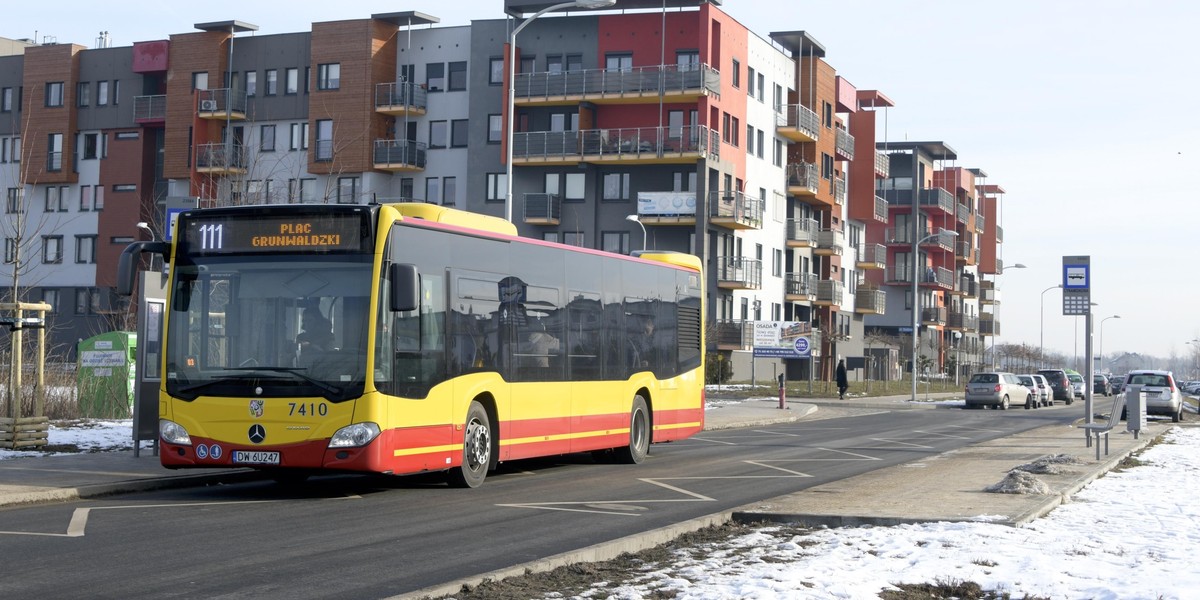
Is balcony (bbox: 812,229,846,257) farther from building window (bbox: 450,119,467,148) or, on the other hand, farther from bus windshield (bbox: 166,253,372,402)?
bus windshield (bbox: 166,253,372,402)

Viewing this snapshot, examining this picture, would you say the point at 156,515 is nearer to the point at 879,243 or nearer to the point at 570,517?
the point at 570,517

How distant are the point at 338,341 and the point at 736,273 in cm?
5557

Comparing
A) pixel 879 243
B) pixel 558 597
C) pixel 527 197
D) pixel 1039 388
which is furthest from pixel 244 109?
pixel 558 597

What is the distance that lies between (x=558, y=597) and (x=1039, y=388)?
5638 centimetres

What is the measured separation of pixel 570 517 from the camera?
13.3 metres

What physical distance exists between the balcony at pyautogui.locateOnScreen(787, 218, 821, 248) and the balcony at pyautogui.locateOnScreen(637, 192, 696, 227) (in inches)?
504

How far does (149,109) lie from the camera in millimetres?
75000

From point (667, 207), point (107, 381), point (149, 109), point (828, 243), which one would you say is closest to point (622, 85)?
point (667, 207)

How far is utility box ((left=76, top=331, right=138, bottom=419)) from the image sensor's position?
86.0 ft

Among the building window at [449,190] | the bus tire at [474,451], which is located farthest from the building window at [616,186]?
the bus tire at [474,451]

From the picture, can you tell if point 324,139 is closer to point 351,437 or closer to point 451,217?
point 451,217

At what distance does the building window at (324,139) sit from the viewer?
70.2m

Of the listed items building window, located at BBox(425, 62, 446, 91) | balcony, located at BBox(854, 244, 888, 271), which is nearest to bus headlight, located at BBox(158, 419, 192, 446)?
building window, located at BBox(425, 62, 446, 91)

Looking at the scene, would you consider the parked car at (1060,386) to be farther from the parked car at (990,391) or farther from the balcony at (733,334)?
the balcony at (733,334)
